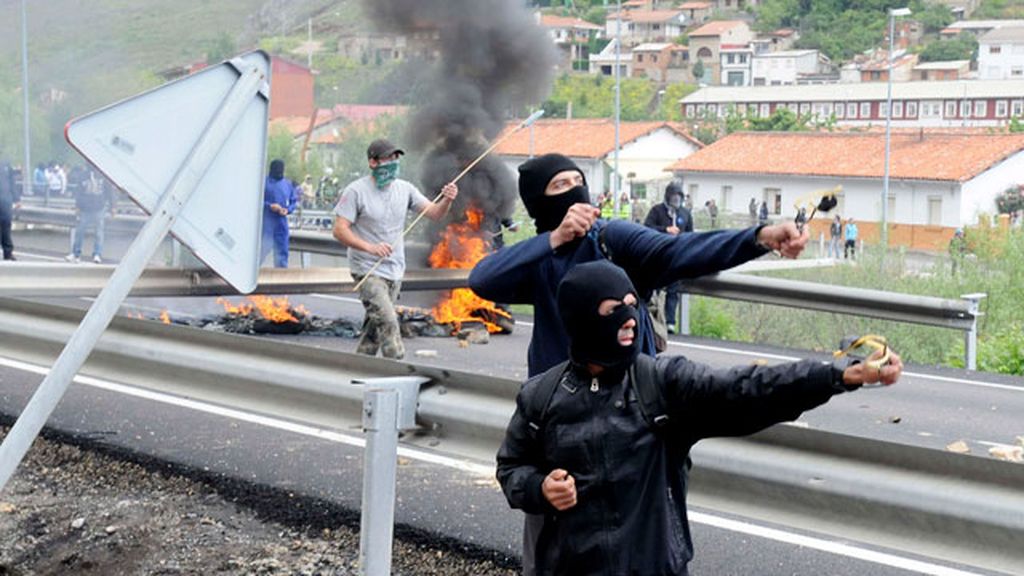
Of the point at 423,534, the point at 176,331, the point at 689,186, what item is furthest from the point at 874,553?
the point at 689,186

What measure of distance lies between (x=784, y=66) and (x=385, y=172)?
4446 inches

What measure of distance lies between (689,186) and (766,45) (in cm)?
6629

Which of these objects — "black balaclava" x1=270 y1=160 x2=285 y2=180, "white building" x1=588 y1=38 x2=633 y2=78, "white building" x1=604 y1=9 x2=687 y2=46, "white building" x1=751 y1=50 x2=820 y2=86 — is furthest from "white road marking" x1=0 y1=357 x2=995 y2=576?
"white building" x1=604 y1=9 x2=687 y2=46

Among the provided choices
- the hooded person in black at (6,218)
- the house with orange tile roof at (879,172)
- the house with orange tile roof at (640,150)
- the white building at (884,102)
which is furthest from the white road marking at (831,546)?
the white building at (884,102)

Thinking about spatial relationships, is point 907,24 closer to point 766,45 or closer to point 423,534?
point 766,45

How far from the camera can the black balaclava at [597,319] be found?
358cm

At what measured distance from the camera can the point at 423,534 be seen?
596 centimetres

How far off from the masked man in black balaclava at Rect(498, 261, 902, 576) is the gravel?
191 cm

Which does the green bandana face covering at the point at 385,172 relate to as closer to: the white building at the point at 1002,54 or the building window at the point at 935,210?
the building window at the point at 935,210

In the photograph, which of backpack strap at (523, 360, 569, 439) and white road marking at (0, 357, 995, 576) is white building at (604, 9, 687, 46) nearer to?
white road marking at (0, 357, 995, 576)

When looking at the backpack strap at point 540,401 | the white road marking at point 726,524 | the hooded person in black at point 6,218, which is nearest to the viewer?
the backpack strap at point 540,401

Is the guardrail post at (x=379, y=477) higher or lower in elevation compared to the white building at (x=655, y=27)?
lower

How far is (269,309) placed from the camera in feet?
48.1

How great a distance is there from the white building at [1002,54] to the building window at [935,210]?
5452 centimetres
